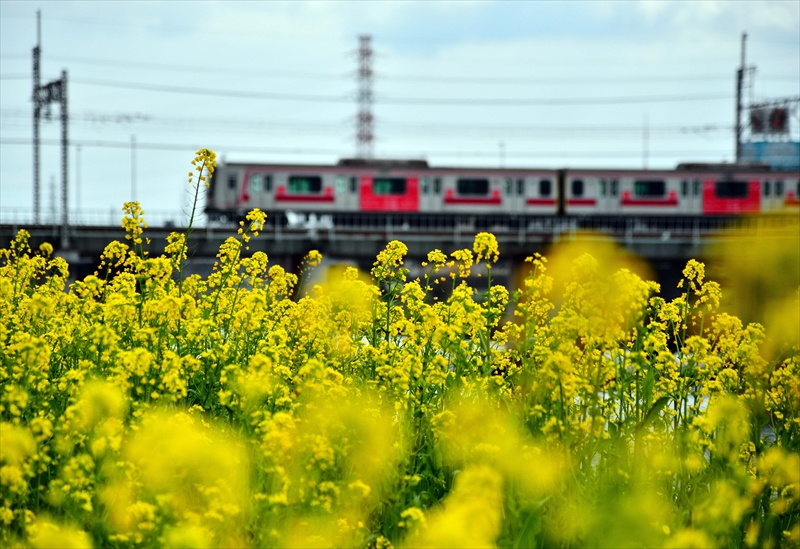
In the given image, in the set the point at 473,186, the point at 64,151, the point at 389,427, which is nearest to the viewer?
the point at 389,427

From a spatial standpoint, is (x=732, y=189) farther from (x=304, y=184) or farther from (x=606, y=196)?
(x=304, y=184)

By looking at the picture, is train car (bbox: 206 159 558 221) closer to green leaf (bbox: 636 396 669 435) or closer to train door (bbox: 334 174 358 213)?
train door (bbox: 334 174 358 213)

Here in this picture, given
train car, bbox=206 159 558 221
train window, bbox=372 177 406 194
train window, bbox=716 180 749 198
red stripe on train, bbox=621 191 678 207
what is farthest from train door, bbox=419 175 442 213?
train window, bbox=716 180 749 198

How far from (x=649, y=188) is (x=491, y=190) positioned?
5.25 metres

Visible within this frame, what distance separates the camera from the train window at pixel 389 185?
84.1 ft

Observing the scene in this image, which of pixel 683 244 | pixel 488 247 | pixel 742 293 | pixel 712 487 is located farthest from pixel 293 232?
pixel 712 487

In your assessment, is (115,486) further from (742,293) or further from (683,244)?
(683,244)

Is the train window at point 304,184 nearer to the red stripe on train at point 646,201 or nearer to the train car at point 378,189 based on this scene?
the train car at point 378,189

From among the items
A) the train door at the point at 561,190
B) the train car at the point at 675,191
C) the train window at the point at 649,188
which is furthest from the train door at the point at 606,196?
the train door at the point at 561,190

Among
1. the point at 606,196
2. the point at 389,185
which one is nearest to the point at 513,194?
the point at 606,196

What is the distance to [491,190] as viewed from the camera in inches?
1029

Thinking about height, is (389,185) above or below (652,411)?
above

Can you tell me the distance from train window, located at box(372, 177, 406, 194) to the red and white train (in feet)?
0.11

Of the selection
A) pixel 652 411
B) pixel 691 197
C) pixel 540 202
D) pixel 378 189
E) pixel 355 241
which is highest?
pixel 378 189
